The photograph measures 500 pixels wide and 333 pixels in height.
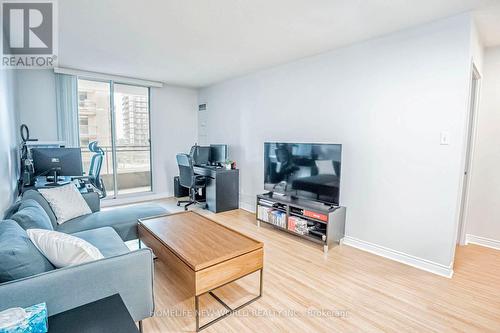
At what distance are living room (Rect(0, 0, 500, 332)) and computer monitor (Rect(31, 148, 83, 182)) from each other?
0.07 ft

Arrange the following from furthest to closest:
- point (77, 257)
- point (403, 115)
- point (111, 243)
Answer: point (403, 115)
point (111, 243)
point (77, 257)

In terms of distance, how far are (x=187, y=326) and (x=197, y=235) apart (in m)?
0.70

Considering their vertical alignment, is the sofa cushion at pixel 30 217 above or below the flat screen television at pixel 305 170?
below

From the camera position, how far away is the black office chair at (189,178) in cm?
450

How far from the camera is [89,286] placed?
1.31m

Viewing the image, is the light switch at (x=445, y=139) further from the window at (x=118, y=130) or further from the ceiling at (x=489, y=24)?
the window at (x=118, y=130)

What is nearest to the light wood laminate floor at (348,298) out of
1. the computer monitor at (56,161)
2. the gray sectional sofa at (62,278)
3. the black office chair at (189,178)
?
the gray sectional sofa at (62,278)

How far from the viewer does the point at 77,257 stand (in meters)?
1.42

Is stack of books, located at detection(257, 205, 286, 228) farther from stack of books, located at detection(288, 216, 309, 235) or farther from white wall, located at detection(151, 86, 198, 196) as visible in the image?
white wall, located at detection(151, 86, 198, 196)

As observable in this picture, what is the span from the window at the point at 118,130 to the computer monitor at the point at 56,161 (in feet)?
5.85

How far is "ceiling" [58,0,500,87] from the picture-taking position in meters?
2.13

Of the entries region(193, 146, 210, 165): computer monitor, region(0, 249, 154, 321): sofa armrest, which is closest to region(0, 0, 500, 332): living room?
region(0, 249, 154, 321): sofa armrest

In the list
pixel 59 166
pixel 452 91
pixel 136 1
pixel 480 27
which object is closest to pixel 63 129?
pixel 59 166

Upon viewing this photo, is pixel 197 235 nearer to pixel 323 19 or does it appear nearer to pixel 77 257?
pixel 77 257
